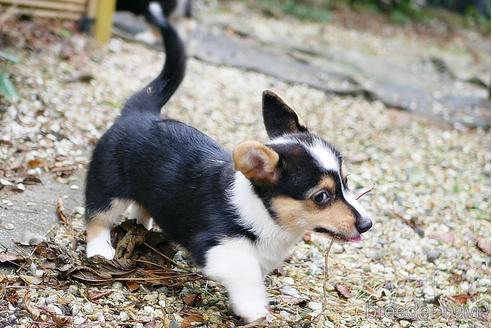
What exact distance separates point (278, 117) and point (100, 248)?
984 mm

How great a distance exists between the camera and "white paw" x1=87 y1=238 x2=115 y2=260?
3344 millimetres

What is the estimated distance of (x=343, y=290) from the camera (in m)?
3.56

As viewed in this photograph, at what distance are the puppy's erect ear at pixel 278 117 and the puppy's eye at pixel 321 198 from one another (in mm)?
462

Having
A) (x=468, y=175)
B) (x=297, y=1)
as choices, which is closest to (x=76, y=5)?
(x=468, y=175)

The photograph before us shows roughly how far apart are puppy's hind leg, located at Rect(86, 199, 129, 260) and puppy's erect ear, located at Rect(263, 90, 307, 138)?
744 millimetres

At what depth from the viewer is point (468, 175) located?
5.72m

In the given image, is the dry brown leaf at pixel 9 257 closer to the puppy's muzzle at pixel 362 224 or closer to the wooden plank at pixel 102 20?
the puppy's muzzle at pixel 362 224

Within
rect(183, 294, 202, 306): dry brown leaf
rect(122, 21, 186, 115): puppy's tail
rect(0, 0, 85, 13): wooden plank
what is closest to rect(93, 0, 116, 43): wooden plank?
rect(0, 0, 85, 13): wooden plank

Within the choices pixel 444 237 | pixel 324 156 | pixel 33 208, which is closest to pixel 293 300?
pixel 324 156

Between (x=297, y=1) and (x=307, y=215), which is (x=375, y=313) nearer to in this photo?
(x=307, y=215)

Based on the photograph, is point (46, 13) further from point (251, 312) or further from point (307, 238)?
point (251, 312)

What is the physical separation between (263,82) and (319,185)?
14.4ft

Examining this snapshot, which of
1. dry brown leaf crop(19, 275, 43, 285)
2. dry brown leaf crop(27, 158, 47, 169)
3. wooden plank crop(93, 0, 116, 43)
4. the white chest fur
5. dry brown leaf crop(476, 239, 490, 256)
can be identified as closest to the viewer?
the white chest fur

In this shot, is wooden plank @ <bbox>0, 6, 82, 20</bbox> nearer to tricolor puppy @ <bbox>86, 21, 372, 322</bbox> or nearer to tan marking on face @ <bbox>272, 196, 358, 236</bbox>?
tricolor puppy @ <bbox>86, 21, 372, 322</bbox>
